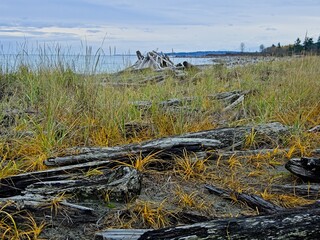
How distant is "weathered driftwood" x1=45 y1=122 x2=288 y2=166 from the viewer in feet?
10.0

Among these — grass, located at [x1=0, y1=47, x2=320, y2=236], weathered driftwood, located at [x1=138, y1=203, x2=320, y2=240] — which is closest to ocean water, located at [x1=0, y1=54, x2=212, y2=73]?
grass, located at [x1=0, y1=47, x2=320, y2=236]

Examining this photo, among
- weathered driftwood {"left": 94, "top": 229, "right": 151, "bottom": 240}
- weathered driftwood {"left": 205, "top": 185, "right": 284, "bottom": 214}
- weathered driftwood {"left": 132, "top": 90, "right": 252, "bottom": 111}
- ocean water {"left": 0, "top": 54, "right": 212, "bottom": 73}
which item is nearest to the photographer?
weathered driftwood {"left": 94, "top": 229, "right": 151, "bottom": 240}

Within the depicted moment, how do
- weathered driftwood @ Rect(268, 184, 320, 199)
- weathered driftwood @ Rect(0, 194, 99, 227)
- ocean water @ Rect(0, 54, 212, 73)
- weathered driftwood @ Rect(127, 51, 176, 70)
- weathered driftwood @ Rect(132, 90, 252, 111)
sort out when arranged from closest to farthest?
1. weathered driftwood @ Rect(0, 194, 99, 227)
2. weathered driftwood @ Rect(268, 184, 320, 199)
3. weathered driftwood @ Rect(132, 90, 252, 111)
4. ocean water @ Rect(0, 54, 212, 73)
5. weathered driftwood @ Rect(127, 51, 176, 70)

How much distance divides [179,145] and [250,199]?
871 mm

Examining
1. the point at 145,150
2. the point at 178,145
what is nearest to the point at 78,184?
the point at 145,150

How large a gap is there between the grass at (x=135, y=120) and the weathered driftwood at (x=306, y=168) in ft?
0.71

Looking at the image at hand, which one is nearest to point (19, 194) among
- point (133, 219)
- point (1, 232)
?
point (1, 232)

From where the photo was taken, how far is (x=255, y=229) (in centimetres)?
184

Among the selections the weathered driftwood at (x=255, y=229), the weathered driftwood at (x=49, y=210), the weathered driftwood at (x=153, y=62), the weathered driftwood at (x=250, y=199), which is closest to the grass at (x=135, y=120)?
the weathered driftwood at (x=49, y=210)

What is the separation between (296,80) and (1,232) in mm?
5381

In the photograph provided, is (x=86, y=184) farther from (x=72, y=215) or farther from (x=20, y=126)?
(x=20, y=126)

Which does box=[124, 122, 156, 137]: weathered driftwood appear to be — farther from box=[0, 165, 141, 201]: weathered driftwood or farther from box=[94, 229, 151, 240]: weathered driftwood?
box=[94, 229, 151, 240]: weathered driftwood

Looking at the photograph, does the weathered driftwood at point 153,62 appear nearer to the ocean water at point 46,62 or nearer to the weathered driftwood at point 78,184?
the ocean water at point 46,62

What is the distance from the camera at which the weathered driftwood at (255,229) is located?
1.82 metres
